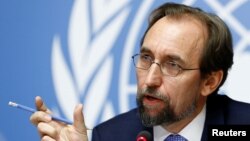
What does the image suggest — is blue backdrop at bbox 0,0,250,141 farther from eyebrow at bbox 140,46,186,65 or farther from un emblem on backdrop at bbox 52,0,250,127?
eyebrow at bbox 140,46,186,65

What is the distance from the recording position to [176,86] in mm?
1482

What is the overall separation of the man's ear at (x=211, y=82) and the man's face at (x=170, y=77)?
4 cm

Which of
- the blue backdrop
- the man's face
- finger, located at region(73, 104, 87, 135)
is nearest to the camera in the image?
finger, located at region(73, 104, 87, 135)

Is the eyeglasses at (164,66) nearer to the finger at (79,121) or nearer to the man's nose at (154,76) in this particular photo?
the man's nose at (154,76)

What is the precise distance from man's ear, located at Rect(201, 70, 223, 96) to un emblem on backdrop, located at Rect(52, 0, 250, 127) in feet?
→ 1.34

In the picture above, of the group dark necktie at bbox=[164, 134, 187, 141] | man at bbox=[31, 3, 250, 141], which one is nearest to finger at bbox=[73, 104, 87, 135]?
man at bbox=[31, 3, 250, 141]

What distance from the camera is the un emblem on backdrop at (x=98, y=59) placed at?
2.02 meters

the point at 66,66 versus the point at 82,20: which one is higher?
the point at 82,20

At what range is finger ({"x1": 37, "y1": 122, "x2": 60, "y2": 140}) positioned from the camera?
1358mm

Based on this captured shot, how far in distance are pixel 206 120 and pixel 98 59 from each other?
2.24 ft

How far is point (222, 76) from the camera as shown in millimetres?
1642

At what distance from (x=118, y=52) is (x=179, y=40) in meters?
0.58

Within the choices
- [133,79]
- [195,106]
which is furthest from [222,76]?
[133,79]

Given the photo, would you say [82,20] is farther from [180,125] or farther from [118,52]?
[180,125]
